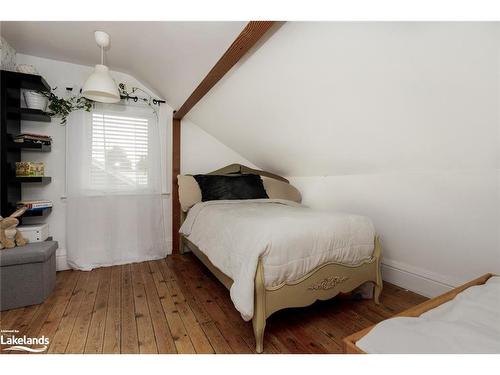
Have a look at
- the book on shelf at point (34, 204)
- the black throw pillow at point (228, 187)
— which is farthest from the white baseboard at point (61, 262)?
the black throw pillow at point (228, 187)

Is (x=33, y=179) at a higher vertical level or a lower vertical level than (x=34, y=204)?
higher

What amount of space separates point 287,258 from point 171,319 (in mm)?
934

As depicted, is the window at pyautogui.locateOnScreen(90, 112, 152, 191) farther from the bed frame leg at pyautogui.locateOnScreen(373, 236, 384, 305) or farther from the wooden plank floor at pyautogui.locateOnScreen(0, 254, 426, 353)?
the bed frame leg at pyautogui.locateOnScreen(373, 236, 384, 305)

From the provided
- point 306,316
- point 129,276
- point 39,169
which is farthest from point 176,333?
point 39,169

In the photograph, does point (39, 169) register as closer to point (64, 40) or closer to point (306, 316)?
point (64, 40)

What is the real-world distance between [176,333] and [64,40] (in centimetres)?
254

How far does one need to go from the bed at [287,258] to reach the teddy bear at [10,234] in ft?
4.73

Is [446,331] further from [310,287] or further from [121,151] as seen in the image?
[121,151]

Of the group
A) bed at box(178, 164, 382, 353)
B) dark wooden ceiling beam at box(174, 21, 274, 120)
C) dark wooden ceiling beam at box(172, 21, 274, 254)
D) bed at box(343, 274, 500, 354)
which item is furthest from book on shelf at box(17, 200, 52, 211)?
bed at box(343, 274, 500, 354)

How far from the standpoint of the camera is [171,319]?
1687 millimetres

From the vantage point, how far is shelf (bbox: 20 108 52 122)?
2.23 metres

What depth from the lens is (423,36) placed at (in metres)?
1.13

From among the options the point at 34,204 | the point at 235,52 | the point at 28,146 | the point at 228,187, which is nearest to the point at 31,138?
the point at 28,146

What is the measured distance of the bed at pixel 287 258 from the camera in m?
1.36
